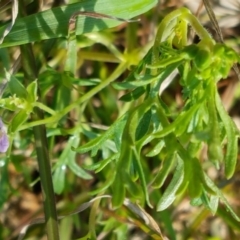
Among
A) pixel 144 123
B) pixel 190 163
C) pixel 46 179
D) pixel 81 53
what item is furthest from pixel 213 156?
pixel 81 53

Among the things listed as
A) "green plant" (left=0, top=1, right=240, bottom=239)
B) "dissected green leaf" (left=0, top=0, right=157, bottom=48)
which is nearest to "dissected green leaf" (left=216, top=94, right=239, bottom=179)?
"green plant" (left=0, top=1, right=240, bottom=239)

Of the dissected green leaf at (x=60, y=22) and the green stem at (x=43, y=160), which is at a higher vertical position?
the dissected green leaf at (x=60, y=22)

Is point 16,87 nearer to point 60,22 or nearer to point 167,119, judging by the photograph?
point 60,22

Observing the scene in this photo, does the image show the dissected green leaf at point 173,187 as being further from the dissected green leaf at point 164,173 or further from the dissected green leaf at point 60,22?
the dissected green leaf at point 60,22

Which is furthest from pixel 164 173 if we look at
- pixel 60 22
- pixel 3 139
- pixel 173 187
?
pixel 60 22

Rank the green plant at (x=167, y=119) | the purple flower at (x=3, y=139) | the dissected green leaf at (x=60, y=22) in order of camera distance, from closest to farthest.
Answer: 1. the green plant at (x=167, y=119)
2. the purple flower at (x=3, y=139)
3. the dissected green leaf at (x=60, y=22)

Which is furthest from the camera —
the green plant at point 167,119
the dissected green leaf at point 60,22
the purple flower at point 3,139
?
the dissected green leaf at point 60,22

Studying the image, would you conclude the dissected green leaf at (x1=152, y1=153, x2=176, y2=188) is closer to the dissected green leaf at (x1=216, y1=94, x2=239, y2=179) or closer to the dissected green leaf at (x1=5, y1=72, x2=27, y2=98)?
the dissected green leaf at (x1=216, y1=94, x2=239, y2=179)

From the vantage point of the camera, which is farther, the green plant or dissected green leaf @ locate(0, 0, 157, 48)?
dissected green leaf @ locate(0, 0, 157, 48)

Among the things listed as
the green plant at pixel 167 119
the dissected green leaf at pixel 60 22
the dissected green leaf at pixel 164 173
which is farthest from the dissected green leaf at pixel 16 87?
the dissected green leaf at pixel 164 173
